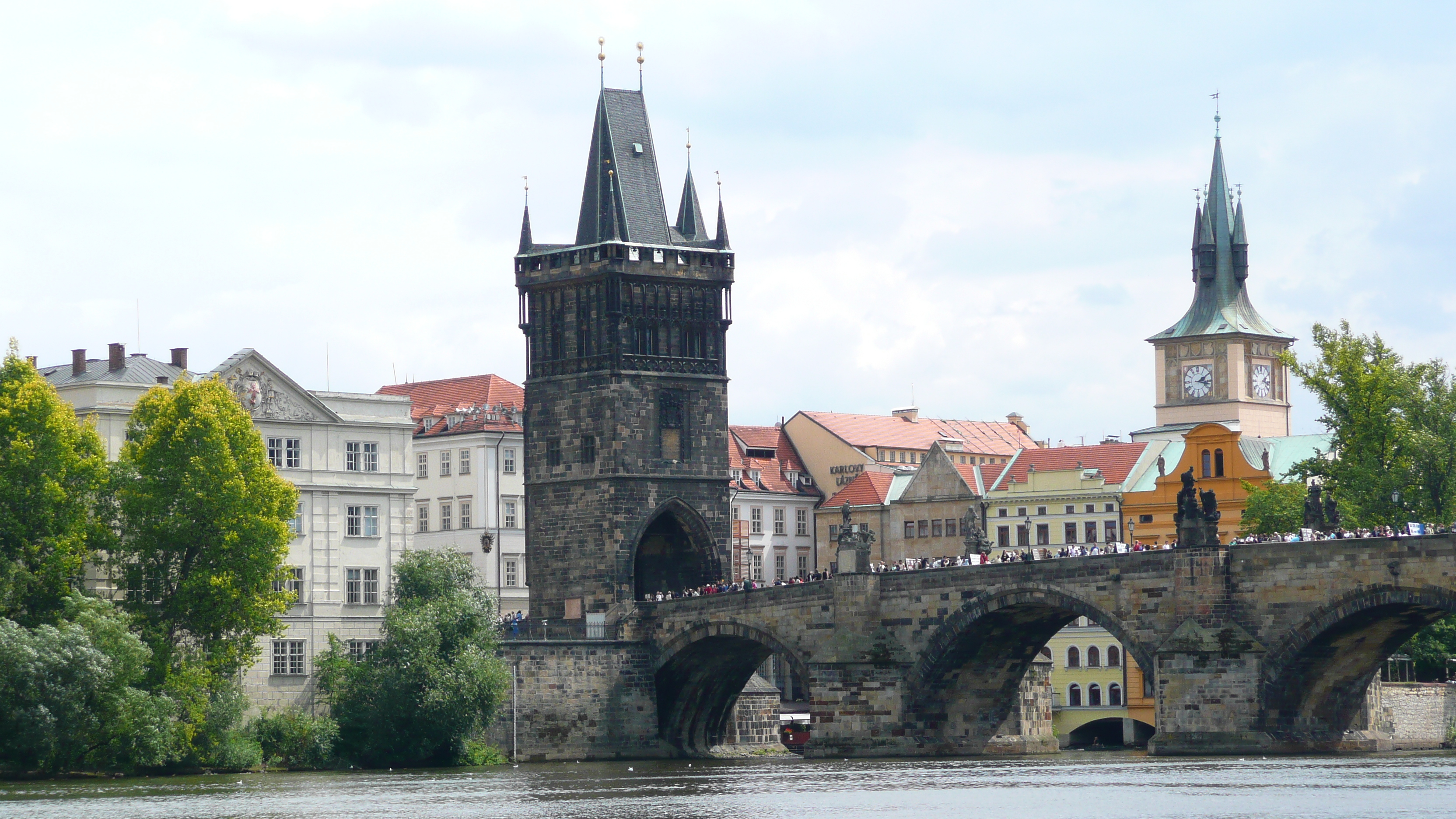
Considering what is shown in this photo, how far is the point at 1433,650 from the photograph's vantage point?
10575cm

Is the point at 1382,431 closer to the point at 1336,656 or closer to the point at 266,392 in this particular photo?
the point at 1336,656

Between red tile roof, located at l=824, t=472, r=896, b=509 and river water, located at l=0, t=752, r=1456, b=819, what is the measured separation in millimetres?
45487

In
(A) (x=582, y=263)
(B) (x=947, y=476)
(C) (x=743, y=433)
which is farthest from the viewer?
(C) (x=743, y=433)

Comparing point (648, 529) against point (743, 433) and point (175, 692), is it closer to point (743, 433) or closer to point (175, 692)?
point (175, 692)

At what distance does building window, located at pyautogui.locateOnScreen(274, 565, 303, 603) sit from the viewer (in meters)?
90.0

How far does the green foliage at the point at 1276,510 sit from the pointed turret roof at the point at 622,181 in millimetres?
24663

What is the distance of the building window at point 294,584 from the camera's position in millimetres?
90000

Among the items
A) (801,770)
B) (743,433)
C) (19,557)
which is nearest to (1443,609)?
(801,770)

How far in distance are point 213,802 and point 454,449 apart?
49.7 meters

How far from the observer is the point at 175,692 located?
84.9m

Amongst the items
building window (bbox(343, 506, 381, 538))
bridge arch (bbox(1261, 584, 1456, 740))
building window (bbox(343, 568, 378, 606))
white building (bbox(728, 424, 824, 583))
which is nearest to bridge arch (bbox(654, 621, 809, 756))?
building window (bbox(343, 568, 378, 606))

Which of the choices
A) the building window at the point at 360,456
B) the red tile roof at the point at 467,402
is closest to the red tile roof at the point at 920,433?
the red tile roof at the point at 467,402

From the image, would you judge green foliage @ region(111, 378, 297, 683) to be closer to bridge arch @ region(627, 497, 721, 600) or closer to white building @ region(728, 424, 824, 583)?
bridge arch @ region(627, 497, 721, 600)

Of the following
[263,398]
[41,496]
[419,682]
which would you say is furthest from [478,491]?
[41,496]
